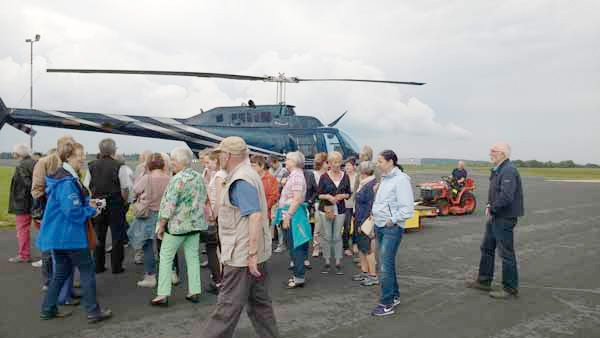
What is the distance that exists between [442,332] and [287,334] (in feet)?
4.97

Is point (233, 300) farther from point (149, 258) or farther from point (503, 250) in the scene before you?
point (503, 250)

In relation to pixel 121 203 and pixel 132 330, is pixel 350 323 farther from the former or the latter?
pixel 121 203

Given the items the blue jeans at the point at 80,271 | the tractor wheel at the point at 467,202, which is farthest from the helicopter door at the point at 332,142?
the blue jeans at the point at 80,271

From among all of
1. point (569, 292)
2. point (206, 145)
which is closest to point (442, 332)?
point (569, 292)

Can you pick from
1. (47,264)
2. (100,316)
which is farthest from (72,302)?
(100,316)

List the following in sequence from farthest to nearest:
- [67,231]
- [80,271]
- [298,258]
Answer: [298,258] < [80,271] < [67,231]

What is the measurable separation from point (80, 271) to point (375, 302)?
3.25 meters

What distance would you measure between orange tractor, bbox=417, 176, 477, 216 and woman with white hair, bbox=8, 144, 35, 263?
10.0 metres

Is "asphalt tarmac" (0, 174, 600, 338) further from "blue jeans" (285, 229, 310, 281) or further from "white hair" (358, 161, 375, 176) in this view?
"white hair" (358, 161, 375, 176)

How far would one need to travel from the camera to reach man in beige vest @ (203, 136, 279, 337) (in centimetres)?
320

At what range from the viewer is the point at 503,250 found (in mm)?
5094

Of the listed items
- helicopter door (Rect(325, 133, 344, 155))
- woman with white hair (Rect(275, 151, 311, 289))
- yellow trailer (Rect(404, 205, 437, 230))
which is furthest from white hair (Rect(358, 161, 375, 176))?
helicopter door (Rect(325, 133, 344, 155))

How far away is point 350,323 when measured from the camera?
430 centimetres

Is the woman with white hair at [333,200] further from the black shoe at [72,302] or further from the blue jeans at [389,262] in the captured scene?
the black shoe at [72,302]
